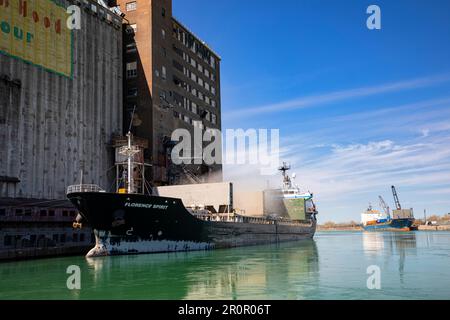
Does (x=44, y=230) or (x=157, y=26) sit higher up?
(x=157, y=26)

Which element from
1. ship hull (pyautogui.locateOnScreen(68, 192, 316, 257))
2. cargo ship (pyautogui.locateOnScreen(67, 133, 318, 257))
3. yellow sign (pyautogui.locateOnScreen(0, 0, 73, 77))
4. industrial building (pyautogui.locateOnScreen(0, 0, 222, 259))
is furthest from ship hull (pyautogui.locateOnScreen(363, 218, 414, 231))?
yellow sign (pyautogui.locateOnScreen(0, 0, 73, 77))

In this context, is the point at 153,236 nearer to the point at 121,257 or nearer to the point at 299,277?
the point at 121,257

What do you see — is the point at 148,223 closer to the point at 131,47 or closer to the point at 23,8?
the point at 23,8

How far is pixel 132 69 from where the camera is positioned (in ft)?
201

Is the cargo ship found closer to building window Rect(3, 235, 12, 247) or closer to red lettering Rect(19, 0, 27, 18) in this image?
building window Rect(3, 235, 12, 247)

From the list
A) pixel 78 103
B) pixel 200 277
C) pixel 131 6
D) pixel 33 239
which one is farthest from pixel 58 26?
pixel 200 277

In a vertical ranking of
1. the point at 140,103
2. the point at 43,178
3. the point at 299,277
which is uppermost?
the point at 140,103

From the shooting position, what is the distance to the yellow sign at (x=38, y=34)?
43.2 metres

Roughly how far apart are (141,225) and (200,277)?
1428cm

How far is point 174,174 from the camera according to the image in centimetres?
6350

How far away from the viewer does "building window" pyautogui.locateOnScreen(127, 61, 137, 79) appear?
6111 centimetres

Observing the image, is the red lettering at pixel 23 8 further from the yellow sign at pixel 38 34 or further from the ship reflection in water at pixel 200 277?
the ship reflection in water at pixel 200 277
